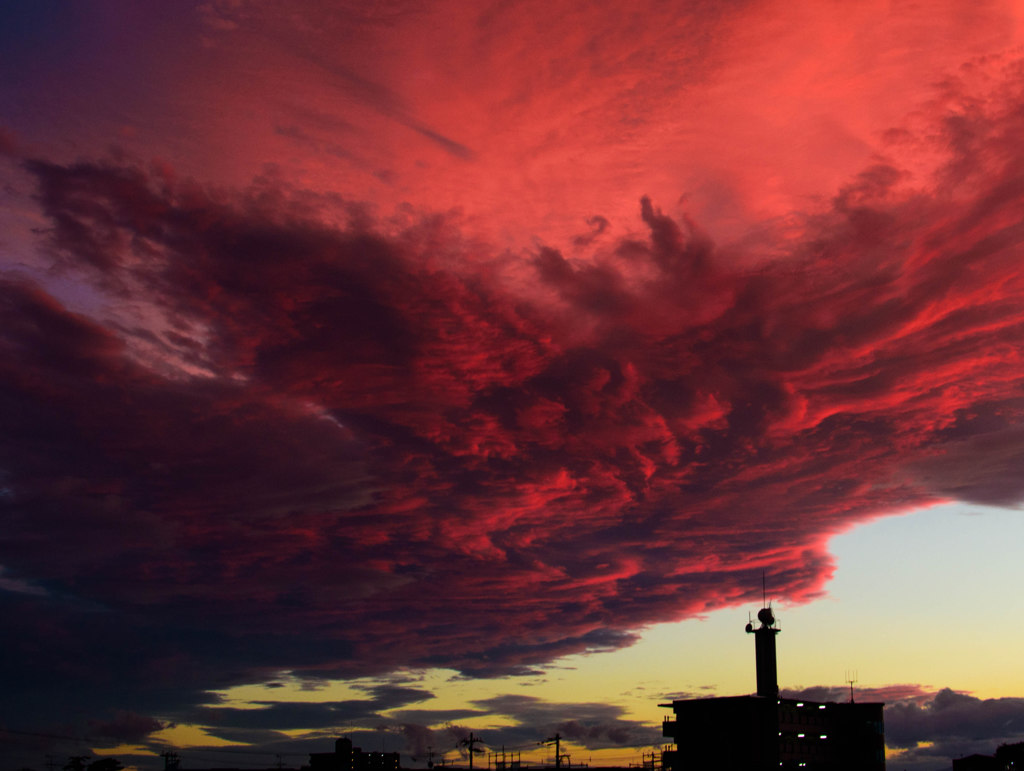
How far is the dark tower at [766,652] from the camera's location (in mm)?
175875

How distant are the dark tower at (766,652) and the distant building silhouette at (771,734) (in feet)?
0.81

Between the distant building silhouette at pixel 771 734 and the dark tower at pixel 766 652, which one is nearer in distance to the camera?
the distant building silhouette at pixel 771 734

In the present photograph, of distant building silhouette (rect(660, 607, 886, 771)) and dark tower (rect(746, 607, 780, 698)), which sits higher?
dark tower (rect(746, 607, 780, 698))

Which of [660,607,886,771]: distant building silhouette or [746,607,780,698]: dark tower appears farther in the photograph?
[746,607,780,698]: dark tower

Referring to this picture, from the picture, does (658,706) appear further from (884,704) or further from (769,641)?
(884,704)

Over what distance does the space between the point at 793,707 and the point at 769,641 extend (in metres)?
17.2

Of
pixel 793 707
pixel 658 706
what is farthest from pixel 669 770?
pixel 793 707

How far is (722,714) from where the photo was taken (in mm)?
158875

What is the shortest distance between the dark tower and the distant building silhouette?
0.81ft

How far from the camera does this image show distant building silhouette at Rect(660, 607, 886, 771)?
15600cm

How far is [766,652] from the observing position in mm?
179250

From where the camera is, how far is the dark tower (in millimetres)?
175875

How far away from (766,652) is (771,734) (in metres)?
24.4

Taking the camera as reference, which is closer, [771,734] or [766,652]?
[771,734]
